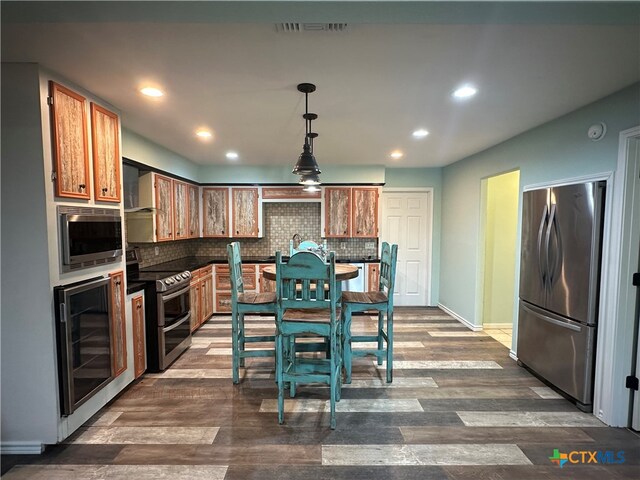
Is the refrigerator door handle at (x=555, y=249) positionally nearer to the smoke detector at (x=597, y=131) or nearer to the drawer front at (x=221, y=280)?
the smoke detector at (x=597, y=131)

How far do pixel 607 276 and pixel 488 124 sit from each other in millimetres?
1637

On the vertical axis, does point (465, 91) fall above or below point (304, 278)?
above

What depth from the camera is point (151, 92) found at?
236 cm

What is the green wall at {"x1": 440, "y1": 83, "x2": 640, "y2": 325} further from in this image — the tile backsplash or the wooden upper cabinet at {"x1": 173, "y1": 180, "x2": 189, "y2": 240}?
the wooden upper cabinet at {"x1": 173, "y1": 180, "x2": 189, "y2": 240}

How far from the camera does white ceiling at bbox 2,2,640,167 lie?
1.60 m

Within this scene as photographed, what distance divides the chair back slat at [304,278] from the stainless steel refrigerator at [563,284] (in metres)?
1.99

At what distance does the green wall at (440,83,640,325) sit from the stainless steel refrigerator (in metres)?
0.25

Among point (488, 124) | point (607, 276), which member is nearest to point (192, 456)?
point (607, 276)

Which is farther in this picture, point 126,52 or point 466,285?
point 466,285

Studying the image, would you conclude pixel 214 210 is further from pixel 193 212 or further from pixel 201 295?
pixel 201 295

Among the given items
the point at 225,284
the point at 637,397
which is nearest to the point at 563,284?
the point at 637,397

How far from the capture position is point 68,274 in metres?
2.19

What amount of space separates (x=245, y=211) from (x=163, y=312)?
2.56m

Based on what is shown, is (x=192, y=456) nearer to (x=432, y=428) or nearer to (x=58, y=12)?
(x=432, y=428)
